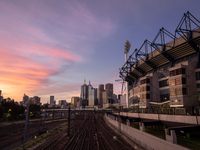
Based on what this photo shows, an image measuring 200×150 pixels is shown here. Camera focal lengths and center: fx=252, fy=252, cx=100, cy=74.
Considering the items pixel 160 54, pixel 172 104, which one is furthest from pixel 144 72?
pixel 172 104

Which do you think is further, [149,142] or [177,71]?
[177,71]

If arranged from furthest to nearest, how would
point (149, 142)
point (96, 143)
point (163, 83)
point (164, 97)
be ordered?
point (163, 83)
point (164, 97)
point (96, 143)
point (149, 142)

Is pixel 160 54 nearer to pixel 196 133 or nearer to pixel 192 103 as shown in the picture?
pixel 192 103

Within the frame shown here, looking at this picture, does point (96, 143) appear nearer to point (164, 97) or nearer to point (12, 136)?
point (12, 136)

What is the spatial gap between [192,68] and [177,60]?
1148cm

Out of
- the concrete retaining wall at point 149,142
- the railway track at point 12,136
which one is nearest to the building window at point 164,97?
the concrete retaining wall at point 149,142

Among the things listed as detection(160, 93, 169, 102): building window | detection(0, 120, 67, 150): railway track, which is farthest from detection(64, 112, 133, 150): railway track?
detection(160, 93, 169, 102): building window

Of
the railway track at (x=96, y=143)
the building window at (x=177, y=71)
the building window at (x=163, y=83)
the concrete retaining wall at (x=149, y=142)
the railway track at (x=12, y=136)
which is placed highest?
the building window at (x=177, y=71)

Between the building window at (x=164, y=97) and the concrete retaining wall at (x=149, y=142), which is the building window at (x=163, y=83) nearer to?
the building window at (x=164, y=97)

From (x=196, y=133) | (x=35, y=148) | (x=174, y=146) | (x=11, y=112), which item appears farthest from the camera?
(x=11, y=112)

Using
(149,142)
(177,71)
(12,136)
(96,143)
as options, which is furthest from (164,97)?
(149,142)

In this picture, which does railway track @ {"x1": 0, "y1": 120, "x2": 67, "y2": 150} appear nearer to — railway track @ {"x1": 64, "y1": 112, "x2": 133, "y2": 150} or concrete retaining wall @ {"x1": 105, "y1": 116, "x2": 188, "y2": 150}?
railway track @ {"x1": 64, "y1": 112, "x2": 133, "y2": 150}

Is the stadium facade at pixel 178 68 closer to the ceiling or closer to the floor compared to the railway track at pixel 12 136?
closer to the ceiling

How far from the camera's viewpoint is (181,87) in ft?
297
